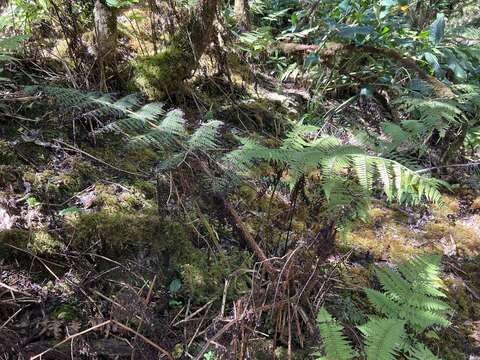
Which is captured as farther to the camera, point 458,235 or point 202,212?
point 458,235

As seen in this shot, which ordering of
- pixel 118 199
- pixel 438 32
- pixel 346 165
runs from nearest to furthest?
1. pixel 346 165
2. pixel 118 199
3. pixel 438 32

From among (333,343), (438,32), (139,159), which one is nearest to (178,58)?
(139,159)

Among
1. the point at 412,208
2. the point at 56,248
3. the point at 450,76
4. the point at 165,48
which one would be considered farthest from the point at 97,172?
the point at 450,76

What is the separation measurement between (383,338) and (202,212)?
4.24 ft

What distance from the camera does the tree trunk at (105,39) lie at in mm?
3016

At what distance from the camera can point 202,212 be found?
2.49m

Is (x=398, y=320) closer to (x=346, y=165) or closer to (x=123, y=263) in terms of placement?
(x=346, y=165)

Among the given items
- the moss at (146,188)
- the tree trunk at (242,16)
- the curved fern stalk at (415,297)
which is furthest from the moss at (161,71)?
the curved fern stalk at (415,297)

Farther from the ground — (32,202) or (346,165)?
(346,165)

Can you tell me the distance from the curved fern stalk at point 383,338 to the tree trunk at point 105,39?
7.97 feet

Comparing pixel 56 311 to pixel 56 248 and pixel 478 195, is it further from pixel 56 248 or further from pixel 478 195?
pixel 478 195

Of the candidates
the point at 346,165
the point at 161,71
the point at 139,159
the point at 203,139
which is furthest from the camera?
the point at 161,71

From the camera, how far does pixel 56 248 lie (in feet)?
6.63

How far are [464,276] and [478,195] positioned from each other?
1.15 m
